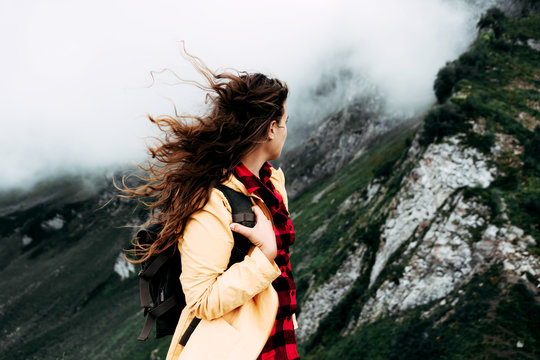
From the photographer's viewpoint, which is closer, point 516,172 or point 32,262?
point 516,172

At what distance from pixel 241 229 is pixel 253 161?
77cm

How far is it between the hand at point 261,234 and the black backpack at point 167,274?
7 cm

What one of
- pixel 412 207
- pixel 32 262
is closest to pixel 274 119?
pixel 412 207

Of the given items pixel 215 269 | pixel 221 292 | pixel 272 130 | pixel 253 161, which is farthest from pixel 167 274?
pixel 272 130

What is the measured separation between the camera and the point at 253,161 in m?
2.92

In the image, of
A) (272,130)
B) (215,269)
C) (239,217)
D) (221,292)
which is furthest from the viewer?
(272,130)

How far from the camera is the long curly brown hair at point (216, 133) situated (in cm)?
266

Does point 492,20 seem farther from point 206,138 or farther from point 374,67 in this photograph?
point 374,67

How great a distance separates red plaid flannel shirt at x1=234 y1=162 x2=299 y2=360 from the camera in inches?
106

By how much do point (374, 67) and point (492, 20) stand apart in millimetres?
64510

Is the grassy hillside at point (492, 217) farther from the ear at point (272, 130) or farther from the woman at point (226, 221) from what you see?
the ear at point (272, 130)

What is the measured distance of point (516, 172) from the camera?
14.1 m

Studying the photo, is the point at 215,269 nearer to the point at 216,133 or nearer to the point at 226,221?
the point at 226,221

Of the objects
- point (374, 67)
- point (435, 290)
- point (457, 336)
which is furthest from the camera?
point (374, 67)
